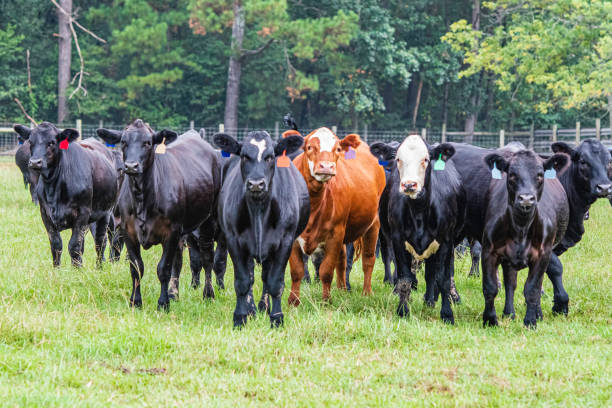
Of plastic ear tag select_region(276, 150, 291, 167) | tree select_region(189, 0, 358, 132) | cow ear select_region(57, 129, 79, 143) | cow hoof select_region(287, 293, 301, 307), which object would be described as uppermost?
tree select_region(189, 0, 358, 132)

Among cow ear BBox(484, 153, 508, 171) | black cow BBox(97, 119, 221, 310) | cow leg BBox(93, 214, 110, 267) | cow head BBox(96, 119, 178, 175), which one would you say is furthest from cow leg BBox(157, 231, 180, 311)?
cow ear BBox(484, 153, 508, 171)

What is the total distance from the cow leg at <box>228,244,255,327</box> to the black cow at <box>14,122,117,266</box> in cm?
298

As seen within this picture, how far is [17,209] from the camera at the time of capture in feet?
49.8

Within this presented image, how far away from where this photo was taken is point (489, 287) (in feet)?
23.4

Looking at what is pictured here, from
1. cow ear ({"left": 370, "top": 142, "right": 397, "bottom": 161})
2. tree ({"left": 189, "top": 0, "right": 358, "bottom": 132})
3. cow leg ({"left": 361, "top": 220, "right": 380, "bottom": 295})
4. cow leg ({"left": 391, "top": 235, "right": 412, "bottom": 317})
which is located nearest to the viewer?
cow leg ({"left": 391, "top": 235, "right": 412, "bottom": 317})

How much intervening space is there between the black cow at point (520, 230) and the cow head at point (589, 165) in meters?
1.44

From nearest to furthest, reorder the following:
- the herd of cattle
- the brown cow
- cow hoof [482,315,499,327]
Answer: the herd of cattle, cow hoof [482,315,499,327], the brown cow

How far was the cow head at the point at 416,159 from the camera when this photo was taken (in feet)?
24.1

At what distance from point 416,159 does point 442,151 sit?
33cm

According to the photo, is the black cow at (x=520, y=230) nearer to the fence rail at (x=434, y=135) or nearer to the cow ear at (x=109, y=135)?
the cow ear at (x=109, y=135)

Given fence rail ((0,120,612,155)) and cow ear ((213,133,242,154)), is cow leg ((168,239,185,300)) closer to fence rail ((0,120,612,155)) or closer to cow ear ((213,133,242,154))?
cow ear ((213,133,242,154))

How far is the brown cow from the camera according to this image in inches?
312

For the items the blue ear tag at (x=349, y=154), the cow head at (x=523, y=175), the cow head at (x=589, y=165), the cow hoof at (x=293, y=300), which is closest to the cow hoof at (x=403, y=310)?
the cow hoof at (x=293, y=300)

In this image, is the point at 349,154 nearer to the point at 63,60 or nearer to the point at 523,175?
the point at 523,175
